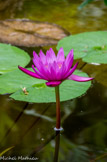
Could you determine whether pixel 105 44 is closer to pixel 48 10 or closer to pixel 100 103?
pixel 100 103

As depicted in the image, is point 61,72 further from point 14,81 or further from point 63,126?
point 14,81

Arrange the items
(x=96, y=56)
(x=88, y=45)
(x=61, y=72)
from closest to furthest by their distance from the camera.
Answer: (x=61, y=72) → (x=96, y=56) → (x=88, y=45)

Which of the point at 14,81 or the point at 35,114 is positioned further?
the point at 14,81

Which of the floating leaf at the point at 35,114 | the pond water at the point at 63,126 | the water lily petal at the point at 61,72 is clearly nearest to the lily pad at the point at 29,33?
the pond water at the point at 63,126

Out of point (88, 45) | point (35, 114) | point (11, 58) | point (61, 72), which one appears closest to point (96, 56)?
point (88, 45)

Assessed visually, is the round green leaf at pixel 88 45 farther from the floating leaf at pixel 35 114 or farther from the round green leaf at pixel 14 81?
the floating leaf at pixel 35 114
